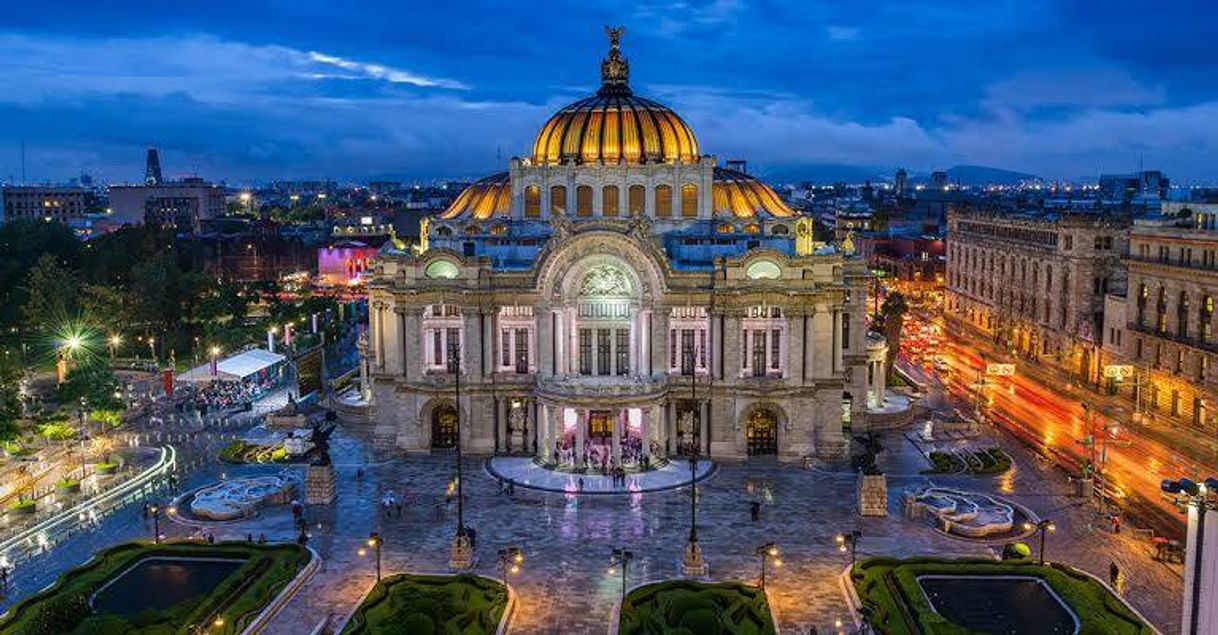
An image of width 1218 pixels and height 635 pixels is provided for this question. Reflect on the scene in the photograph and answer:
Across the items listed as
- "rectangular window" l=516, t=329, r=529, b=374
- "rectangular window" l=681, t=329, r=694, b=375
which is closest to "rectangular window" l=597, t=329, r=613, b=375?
"rectangular window" l=681, t=329, r=694, b=375

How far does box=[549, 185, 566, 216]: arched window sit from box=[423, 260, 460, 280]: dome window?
12.2m

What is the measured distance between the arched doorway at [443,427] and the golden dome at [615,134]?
22.4m

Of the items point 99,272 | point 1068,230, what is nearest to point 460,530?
point 1068,230

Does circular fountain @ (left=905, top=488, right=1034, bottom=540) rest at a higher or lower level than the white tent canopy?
lower

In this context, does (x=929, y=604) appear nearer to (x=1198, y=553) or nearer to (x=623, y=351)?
(x=1198, y=553)

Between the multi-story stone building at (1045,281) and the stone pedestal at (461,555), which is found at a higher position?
the multi-story stone building at (1045,281)

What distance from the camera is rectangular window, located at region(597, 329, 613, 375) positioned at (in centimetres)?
7400

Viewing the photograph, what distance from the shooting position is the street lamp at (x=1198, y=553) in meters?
30.1

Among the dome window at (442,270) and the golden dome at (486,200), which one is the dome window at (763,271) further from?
the golden dome at (486,200)

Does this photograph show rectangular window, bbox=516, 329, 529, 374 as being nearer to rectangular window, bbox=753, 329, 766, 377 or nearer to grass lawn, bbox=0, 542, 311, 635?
rectangular window, bbox=753, 329, 766, 377

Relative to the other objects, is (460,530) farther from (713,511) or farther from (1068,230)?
(1068,230)

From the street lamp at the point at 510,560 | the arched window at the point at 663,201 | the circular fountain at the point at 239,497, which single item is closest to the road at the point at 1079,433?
the arched window at the point at 663,201

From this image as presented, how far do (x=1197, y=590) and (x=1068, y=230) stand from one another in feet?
281

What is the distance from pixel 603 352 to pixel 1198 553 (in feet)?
155
